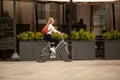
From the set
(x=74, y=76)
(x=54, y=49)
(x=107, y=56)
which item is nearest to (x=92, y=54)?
(x=107, y=56)

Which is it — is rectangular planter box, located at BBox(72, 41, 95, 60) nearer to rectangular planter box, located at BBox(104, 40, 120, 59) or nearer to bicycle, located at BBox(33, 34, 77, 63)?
bicycle, located at BBox(33, 34, 77, 63)

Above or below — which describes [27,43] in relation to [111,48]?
above

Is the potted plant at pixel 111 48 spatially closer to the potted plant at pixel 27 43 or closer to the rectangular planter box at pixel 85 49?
the rectangular planter box at pixel 85 49

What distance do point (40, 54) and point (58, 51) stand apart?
3.16 feet

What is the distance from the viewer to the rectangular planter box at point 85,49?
2033cm

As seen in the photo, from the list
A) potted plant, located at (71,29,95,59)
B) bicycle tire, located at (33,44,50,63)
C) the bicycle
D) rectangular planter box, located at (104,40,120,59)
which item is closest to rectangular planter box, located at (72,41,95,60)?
potted plant, located at (71,29,95,59)

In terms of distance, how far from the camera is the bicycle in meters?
19.5

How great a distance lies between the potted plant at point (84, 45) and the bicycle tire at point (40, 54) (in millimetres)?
1481

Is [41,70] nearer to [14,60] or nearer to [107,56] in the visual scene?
[14,60]

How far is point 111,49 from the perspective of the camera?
20.6 m

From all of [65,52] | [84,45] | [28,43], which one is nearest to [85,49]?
[84,45]

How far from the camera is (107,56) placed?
813 inches

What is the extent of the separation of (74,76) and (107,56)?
6.01 metres

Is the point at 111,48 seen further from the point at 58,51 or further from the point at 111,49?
the point at 58,51
